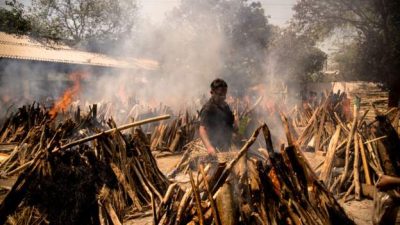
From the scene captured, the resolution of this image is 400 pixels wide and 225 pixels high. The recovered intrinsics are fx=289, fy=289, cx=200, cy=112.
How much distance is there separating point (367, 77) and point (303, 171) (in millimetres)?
18532

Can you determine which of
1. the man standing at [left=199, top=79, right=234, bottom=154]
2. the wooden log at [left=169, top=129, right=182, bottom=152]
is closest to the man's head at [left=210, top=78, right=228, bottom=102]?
the man standing at [left=199, top=79, right=234, bottom=154]

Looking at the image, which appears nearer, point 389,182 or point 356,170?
point 389,182

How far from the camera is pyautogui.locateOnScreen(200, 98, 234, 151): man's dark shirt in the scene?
4.62 meters

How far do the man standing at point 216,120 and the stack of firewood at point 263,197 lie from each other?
1.75m

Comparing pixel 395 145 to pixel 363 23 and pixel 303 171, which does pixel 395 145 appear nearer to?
pixel 303 171

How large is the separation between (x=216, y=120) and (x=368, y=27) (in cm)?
1639

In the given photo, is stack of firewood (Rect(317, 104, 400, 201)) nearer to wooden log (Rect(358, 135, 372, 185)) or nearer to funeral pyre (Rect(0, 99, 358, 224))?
wooden log (Rect(358, 135, 372, 185))

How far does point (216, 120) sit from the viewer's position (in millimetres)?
4645

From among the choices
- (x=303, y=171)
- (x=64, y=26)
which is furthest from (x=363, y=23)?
(x=64, y=26)

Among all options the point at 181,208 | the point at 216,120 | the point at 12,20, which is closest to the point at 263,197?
the point at 181,208

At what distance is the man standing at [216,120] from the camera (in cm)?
455

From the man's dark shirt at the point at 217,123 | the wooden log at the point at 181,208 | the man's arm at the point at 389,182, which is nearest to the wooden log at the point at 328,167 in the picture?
the man's dark shirt at the point at 217,123

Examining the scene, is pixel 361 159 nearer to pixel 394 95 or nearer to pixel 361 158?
pixel 361 158

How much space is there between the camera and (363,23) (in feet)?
55.4
